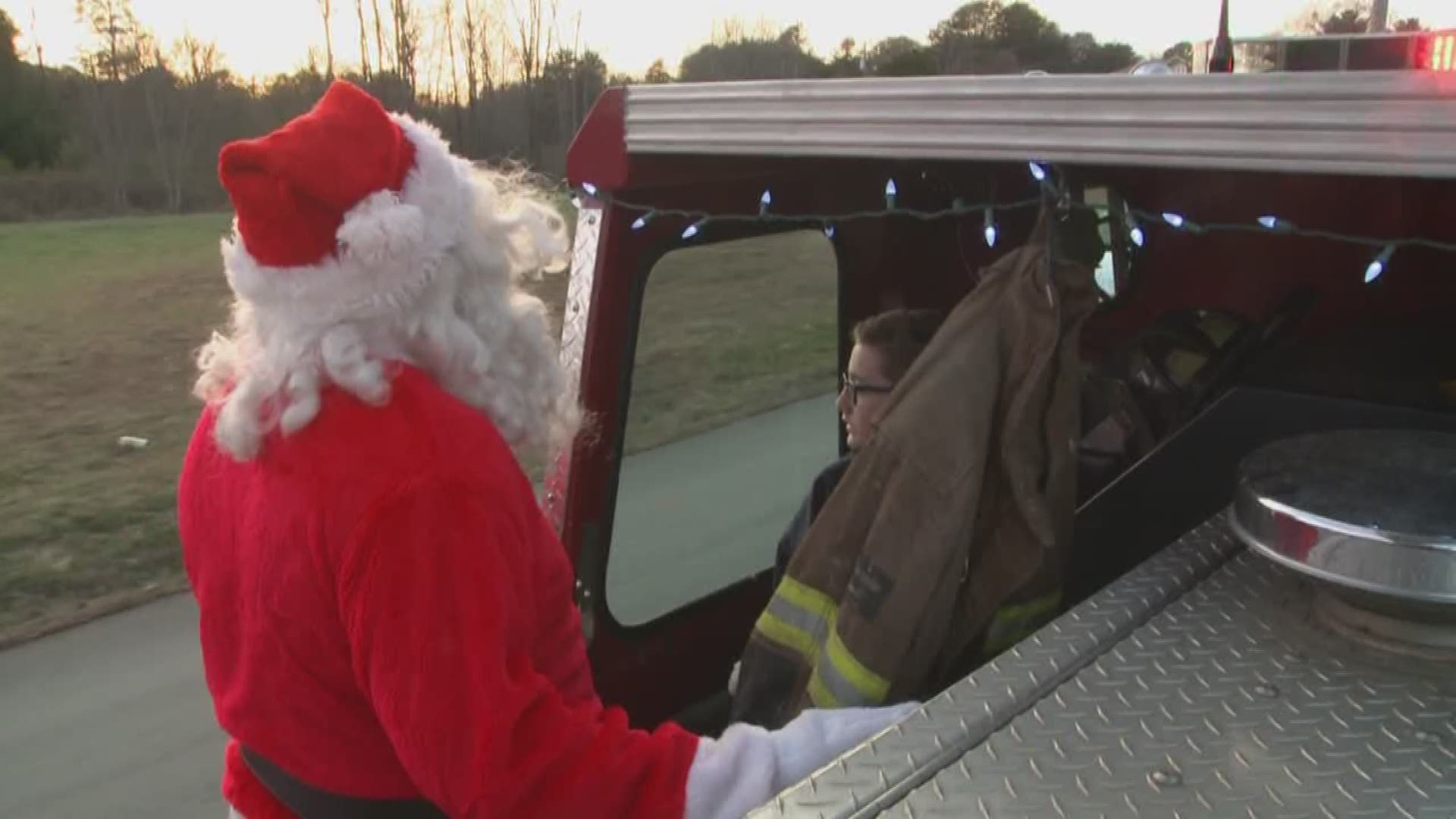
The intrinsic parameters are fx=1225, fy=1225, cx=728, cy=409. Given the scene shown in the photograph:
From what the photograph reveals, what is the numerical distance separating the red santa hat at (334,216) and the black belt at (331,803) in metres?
0.68

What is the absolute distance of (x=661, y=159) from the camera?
2.54 metres

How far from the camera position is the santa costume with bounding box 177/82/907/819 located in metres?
1.50

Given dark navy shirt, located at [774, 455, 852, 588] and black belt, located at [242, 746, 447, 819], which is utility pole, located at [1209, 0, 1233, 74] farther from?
black belt, located at [242, 746, 447, 819]

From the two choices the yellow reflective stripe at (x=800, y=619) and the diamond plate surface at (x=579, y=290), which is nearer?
the yellow reflective stripe at (x=800, y=619)

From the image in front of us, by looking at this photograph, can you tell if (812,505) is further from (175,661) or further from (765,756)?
(175,661)

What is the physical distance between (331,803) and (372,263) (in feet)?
2.58

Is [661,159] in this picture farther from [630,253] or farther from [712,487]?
[712,487]

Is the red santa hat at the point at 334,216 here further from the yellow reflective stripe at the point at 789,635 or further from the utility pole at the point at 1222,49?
the utility pole at the point at 1222,49

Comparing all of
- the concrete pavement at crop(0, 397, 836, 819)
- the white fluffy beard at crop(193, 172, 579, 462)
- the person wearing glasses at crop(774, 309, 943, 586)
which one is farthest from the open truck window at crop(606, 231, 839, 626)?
the white fluffy beard at crop(193, 172, 579, 462)

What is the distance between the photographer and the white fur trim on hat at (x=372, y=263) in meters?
1.63

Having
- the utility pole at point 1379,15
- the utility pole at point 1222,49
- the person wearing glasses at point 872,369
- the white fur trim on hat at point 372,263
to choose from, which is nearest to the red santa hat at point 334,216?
the white fur trim on hat at point 372,263

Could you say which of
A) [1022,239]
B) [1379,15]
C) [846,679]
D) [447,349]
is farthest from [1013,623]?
[1379,15]

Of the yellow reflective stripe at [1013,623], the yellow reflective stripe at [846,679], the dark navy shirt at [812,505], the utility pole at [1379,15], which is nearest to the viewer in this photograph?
the yellow reflective stripe at [846,679]

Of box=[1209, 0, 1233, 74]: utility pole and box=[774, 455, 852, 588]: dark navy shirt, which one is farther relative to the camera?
box=[774, 455, 852, 588]: dark navy shirt
